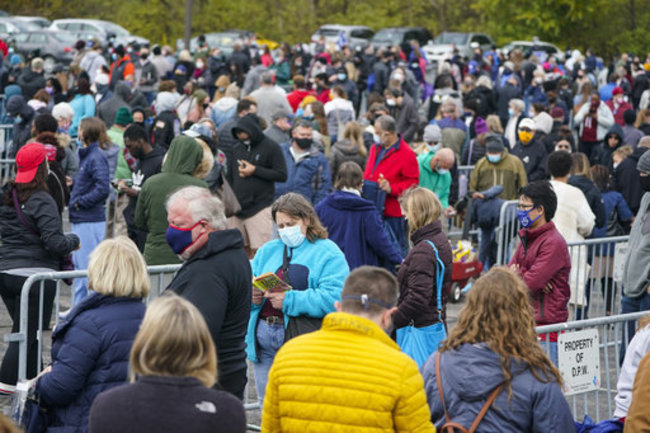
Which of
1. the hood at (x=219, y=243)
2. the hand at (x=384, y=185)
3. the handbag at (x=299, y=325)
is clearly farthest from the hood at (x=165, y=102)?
the hood at (x=219, y=243)

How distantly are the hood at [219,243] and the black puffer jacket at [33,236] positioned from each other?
276 centimetres

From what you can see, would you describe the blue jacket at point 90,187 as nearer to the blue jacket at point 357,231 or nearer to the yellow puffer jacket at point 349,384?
the blue jacket at point 357,231

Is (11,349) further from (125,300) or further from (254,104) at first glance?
(254,104)

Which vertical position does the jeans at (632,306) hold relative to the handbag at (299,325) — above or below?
below

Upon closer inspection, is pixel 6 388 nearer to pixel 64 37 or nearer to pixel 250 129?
pixel 250 129

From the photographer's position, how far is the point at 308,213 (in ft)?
22.5

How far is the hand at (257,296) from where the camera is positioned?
6.74 metres

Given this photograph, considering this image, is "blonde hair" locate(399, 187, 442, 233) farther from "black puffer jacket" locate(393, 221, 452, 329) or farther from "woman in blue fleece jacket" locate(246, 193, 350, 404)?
"woman in blue fleece jacket" locate(246, 193, 350, 404)

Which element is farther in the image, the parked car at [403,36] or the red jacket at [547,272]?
the parked car at [403,36]

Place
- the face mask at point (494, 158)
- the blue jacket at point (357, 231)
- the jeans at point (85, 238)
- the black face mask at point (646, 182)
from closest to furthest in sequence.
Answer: the black face mask at point (646, 182)
the blue jacket at point (357, 231)
the jeans at point (85, 238)
the face mask at point (494, 158)

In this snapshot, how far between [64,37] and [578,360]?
123 feet

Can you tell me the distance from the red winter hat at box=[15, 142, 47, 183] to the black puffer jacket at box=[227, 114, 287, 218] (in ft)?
9.31

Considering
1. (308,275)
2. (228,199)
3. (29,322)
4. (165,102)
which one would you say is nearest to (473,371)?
(308,275)

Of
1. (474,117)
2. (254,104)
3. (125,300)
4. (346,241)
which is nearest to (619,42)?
(474,117)
